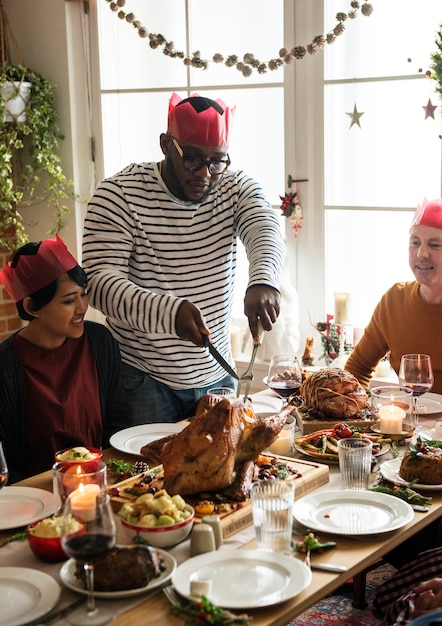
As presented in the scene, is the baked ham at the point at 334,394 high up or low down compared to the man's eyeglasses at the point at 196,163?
down

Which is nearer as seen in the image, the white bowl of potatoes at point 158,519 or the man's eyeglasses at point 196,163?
the white bowl of potatoes at point 158,519

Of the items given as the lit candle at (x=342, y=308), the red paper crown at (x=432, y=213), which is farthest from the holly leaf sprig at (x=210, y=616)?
the lit candle at (x=342, y=308)

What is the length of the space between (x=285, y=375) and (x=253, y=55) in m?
1.89

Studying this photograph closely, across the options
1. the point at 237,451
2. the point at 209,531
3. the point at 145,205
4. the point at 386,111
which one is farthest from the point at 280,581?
the point at 386,111

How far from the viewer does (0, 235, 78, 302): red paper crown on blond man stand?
2.29 m

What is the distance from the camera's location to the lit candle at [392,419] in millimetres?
2111

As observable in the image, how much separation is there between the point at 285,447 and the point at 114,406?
0.60 meters

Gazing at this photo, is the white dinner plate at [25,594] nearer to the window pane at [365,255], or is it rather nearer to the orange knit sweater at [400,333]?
the orange knit sweater at [400,333]

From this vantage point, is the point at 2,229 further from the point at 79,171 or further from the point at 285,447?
the point at 285,447

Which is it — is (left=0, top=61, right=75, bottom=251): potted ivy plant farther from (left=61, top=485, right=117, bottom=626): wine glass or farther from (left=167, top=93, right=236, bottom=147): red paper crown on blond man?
(left=61, top=485, right=117, bottom=626): wine glass

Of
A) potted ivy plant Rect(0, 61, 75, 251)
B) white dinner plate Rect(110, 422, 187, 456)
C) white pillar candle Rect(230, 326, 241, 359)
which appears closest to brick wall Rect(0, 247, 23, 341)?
potted ivy plant Rect(0, 61, 75, 251)

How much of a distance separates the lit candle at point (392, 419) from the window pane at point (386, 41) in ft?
5.61

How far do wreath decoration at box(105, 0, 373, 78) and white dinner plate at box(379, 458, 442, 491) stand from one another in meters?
1.98

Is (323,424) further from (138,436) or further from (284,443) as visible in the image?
(138,436)
